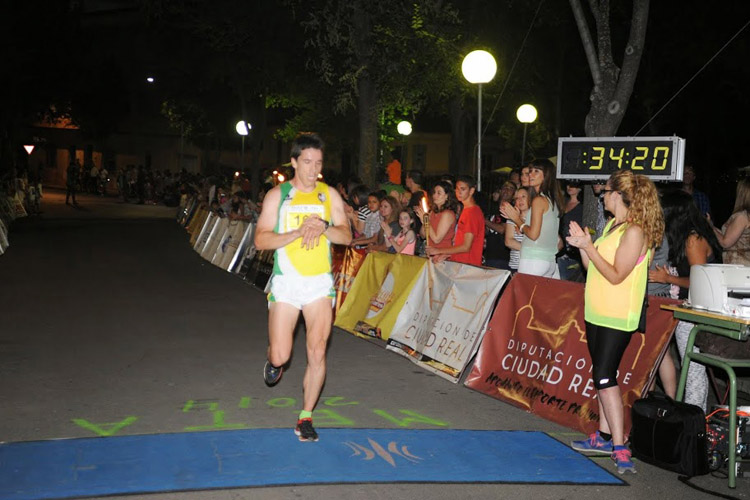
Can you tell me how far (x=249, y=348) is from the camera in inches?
402

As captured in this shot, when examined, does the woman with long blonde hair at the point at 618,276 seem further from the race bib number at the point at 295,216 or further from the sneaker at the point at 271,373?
the sneaker at the point at 271,373

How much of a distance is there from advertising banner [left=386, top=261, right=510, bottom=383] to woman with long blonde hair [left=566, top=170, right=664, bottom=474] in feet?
7.92

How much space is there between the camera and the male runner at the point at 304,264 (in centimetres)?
658

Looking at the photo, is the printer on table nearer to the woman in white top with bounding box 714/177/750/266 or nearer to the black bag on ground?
the black bag on ground

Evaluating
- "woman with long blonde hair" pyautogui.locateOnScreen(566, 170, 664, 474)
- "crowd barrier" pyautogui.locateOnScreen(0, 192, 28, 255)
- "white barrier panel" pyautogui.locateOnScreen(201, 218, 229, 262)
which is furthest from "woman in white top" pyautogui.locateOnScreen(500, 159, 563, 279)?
"crowd barrier" pyautogui.locateOnScreen(0, 192, 28, 255)

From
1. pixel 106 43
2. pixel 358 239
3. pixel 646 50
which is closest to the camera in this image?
pixel 358 239

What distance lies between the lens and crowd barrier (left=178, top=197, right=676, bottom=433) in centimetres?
714

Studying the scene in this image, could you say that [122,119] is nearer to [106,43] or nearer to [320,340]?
[106,43]

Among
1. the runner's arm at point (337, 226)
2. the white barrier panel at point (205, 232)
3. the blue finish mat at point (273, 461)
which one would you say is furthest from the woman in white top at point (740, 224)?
the white barrier panel at point (205, 232)

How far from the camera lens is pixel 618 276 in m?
6.03

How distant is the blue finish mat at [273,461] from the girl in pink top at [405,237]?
5275 mm

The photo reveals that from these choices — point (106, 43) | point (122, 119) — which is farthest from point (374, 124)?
point (106, 43)

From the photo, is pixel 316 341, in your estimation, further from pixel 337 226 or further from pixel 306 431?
pixel 337 226

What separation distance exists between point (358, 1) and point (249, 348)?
12.2 metres
